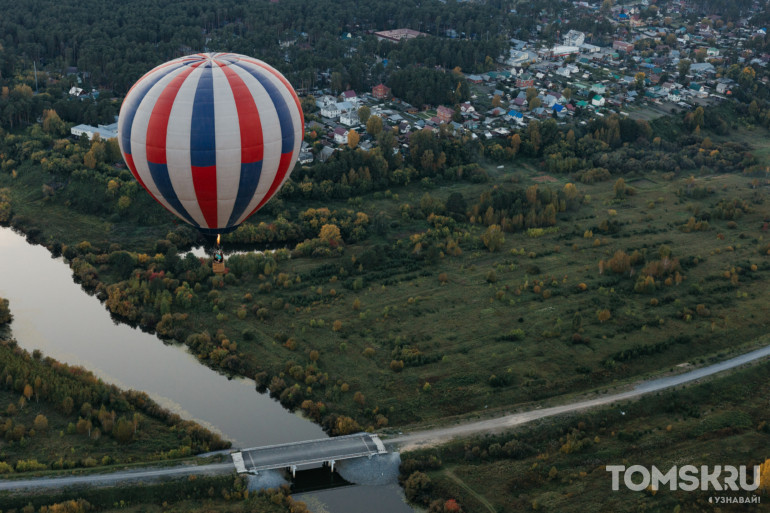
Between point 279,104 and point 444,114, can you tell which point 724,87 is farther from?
point 279,104

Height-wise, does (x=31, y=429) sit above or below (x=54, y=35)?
below

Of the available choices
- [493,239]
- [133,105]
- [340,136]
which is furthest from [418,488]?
[340,136]

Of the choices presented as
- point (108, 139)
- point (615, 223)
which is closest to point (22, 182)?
point (108, 139)

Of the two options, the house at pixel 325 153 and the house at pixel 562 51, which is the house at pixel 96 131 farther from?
the house at pixel 562 51

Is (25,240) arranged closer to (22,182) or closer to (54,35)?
(22,182)

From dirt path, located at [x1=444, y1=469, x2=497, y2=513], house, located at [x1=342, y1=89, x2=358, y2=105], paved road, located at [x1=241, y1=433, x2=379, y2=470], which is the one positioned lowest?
dirt path, located at [x1=444, y1=469, x2=497, y2=513]

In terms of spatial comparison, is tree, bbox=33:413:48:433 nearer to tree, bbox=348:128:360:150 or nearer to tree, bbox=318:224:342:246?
tree, bbox=318:224:342:246
